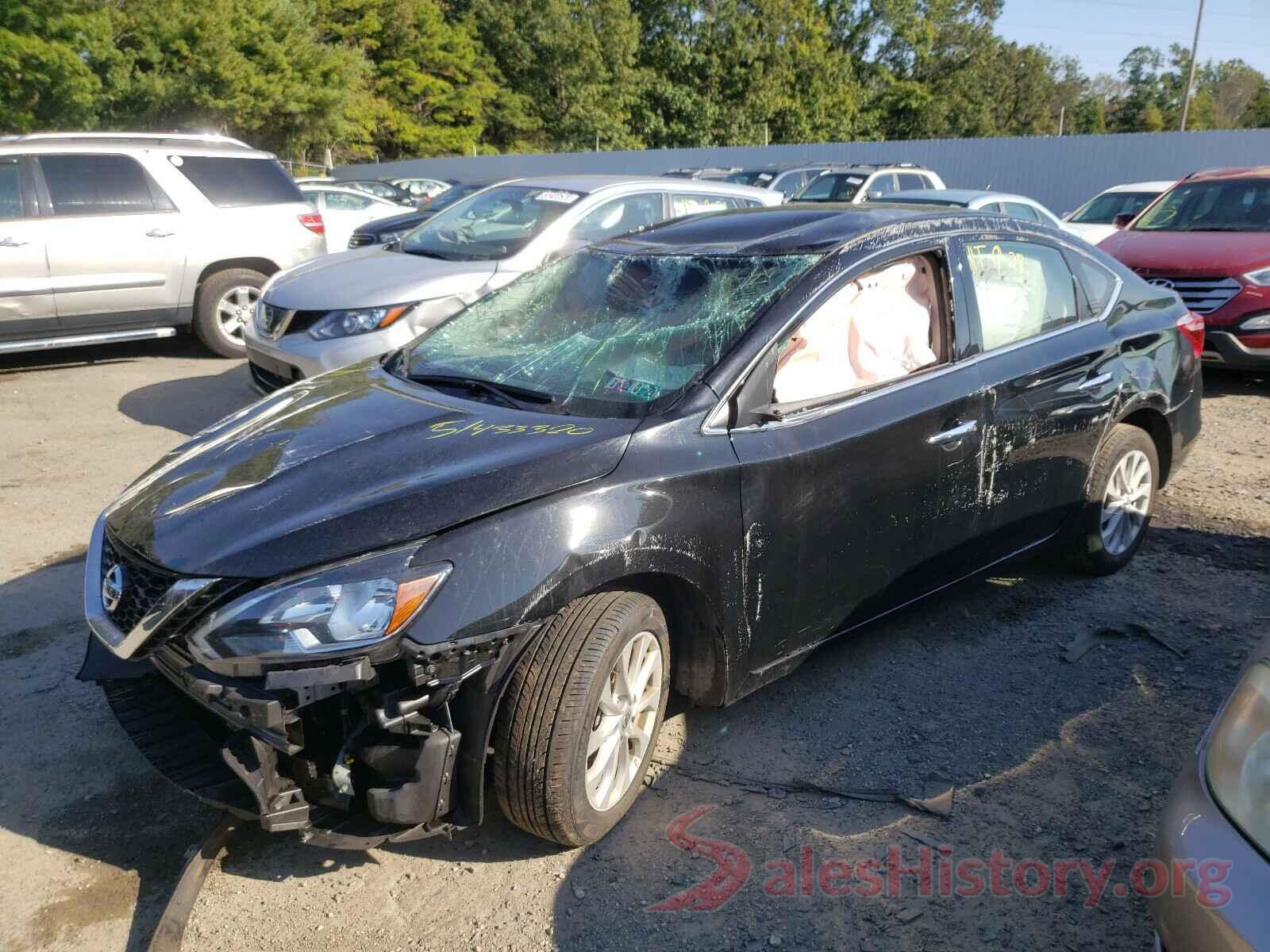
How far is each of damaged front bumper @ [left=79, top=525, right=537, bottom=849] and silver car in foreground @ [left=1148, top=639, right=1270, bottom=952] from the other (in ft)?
4.87

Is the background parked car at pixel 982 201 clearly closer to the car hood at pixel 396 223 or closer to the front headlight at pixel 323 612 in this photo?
the car hood at pixel 396 223

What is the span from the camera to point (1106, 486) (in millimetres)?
4453

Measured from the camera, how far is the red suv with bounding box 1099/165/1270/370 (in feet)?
25.6

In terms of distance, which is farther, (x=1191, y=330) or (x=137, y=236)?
(x=137, y=236)

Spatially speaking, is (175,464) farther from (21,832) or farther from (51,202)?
(51,202)

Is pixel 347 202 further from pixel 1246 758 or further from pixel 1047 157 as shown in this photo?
pixel 1047 157

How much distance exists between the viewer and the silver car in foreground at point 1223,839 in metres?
1.77

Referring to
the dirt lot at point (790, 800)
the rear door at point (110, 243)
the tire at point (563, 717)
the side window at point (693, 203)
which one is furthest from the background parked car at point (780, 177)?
the tire at point (563, 717)

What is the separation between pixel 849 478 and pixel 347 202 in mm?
15609

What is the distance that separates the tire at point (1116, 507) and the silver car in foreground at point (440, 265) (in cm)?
328

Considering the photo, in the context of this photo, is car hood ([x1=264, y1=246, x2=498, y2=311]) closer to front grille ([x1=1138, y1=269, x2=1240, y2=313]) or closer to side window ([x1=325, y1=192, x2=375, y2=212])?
front grille ([x1=1138, y1=269, x2=1240, y2=313])

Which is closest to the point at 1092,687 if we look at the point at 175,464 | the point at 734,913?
the point at 734,913

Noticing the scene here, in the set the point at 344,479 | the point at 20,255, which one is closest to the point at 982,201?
the point at 20,255

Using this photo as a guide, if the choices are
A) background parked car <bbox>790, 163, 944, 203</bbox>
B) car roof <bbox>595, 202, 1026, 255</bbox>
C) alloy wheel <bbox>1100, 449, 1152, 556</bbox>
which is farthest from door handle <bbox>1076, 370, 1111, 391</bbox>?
background parked car <bbox>790, 163, 944, 203</bbox>
